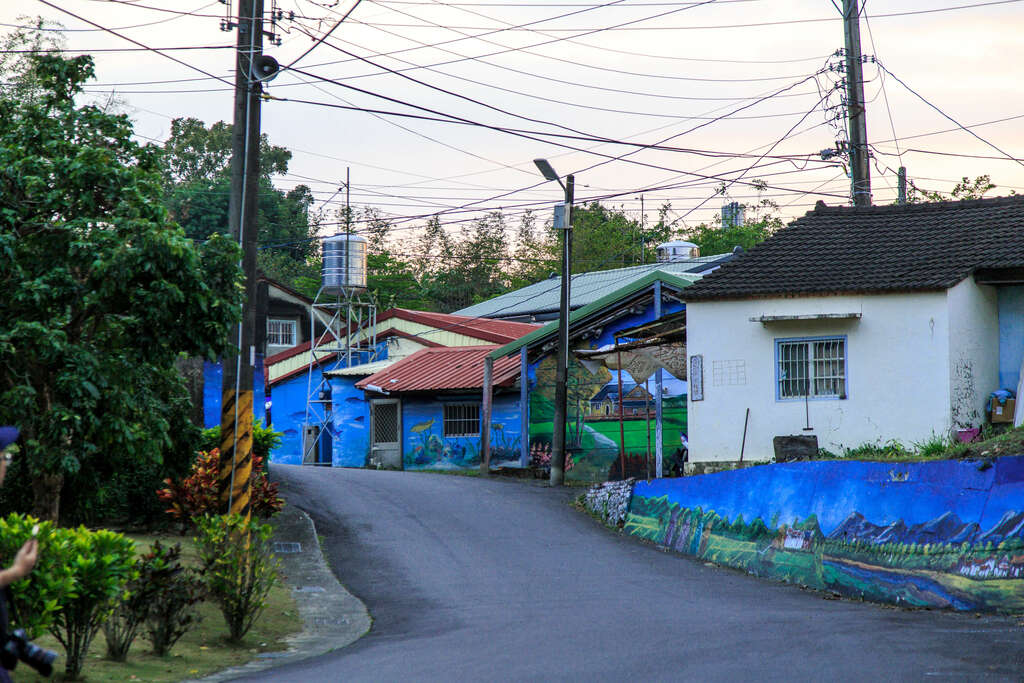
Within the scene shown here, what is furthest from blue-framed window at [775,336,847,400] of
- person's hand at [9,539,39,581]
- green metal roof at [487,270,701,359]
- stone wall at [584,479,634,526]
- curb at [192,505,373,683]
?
person's hand at [9,539,39,581]

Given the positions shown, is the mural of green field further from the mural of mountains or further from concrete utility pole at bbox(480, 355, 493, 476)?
concrete utility pole at bbox(480, 355, 493, 476)

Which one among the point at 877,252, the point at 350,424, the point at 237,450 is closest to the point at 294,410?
the point at 350,424

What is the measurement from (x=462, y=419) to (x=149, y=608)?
23619 mm

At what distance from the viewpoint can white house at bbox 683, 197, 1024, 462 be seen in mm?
21594

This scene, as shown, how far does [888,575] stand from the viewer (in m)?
14.0

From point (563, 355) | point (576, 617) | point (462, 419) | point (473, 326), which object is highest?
point (473, 326)

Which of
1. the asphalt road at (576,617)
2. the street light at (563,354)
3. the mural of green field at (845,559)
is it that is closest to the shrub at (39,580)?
the asphalt road at (576,617)

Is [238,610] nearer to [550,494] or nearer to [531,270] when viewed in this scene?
[550,494]

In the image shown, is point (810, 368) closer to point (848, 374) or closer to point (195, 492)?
point (848, 374)

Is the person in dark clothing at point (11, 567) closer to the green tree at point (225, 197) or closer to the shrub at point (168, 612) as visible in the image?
the shrub at point (168, 612)

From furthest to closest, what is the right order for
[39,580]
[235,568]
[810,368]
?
[810,368] → [235,568] → [39,580]

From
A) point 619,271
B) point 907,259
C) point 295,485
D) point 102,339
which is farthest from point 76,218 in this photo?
point 619,271

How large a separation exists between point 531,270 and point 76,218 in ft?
179

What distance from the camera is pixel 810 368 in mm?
22688
